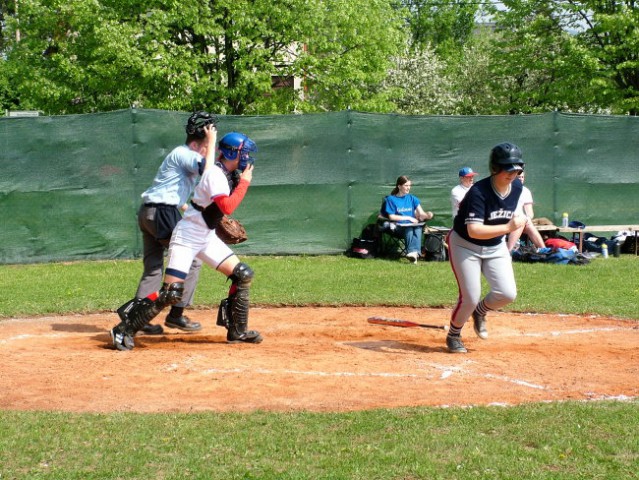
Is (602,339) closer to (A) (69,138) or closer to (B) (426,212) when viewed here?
(B) (426,212)

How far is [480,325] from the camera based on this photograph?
27.8 feet

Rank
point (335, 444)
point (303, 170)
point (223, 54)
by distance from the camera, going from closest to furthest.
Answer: point (335, 444)
point (303, 170)
point (223, 54)

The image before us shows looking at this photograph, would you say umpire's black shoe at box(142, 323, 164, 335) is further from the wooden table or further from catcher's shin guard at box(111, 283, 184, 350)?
the wooden table

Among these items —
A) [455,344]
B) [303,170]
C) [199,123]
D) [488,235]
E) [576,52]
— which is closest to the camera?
[488,235]

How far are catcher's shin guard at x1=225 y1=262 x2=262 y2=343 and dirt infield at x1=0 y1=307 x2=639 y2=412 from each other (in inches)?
6.3

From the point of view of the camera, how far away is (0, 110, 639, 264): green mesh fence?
14203mm

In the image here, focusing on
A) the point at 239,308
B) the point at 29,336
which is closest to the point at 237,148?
the point at 239,308

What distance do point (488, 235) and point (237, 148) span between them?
2251 mm

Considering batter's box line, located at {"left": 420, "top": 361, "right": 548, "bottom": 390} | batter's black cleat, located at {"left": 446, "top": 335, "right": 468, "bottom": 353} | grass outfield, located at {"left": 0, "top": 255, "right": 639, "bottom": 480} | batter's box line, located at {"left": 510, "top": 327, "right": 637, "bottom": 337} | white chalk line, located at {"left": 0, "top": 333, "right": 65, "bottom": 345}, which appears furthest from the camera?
batter's box line, located at {"left": 510, "top": 327, "right": 637, "bottom": 337}

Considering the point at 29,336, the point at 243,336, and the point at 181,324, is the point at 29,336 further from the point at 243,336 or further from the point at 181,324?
the point at 243,336

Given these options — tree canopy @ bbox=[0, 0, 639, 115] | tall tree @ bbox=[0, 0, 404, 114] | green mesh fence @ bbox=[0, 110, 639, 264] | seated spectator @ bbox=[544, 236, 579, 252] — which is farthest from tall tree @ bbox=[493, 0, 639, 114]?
seated spectator @ bbox=[544, 236, 579, 252]

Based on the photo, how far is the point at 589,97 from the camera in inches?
1139

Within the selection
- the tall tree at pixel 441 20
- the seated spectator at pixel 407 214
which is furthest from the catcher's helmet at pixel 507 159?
the tall tree at pixel 441 20

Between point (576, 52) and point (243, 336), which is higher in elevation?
point (576, 52)
